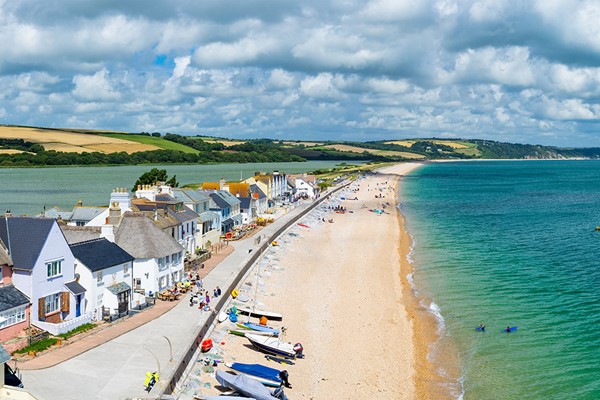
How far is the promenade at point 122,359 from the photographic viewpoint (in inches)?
941

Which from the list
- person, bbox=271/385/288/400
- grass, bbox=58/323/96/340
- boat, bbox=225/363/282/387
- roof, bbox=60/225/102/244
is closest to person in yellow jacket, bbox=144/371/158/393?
boat, bbox=225/363/282/387

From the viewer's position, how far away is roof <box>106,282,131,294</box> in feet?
114

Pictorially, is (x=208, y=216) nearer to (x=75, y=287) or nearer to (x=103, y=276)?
(x=103, y=276)

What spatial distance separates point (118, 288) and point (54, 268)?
14.7 ft

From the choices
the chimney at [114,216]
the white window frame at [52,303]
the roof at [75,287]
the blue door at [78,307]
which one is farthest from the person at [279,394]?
the chimney at [114,216]

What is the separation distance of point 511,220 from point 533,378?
6388 cm

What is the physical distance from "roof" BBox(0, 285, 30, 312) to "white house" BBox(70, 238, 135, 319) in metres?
4.40

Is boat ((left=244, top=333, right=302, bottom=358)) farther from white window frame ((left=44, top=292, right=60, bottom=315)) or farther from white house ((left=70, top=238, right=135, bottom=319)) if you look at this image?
white window frame ((left=44, top=292, right=60, bottom=315))

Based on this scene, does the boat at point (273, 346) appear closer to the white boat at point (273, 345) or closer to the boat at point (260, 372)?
the white boat at point (273, 345)

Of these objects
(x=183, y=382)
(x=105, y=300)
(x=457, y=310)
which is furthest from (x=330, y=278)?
A: (x=183, y=382)

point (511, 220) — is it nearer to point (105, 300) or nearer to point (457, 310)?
point (457, 310)

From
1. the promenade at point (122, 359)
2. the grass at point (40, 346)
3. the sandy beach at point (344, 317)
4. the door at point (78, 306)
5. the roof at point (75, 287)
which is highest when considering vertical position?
the roof at point (75, 287)

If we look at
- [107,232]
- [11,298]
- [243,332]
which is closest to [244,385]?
[243,332]

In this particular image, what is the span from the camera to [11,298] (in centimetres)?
2897
